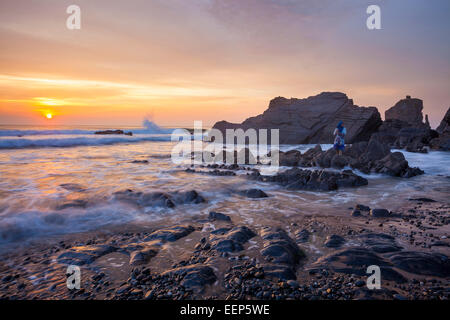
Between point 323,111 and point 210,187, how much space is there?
28873mm

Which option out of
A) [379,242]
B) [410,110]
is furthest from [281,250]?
[410,110]

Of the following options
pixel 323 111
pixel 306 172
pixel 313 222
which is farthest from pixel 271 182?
pixel 323 111

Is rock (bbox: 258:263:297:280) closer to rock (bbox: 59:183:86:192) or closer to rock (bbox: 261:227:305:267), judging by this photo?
rock (bbox: 261:227:305:267)

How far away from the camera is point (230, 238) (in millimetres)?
3891

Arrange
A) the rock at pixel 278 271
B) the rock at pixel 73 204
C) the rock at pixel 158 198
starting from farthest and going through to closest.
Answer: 1. the rock at pixel 158 198
2. the rock at pixel 73 204
3. the rock at pixel 278 271

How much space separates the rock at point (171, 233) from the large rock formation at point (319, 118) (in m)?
28.1

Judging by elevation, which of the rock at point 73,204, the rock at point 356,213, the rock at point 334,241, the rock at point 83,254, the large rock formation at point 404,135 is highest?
the large rock formation at point 404,135

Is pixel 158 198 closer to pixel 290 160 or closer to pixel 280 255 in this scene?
pixel 280 255

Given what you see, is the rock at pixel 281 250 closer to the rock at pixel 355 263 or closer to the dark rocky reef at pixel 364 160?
the rock at pixel 355 263

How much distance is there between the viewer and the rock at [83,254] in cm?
334

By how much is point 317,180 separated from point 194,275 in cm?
605

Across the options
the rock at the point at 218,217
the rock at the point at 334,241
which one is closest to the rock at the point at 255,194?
the rock at the point at 218,217

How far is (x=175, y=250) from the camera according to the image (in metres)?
3.67

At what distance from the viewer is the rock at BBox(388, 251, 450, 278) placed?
114 inches
